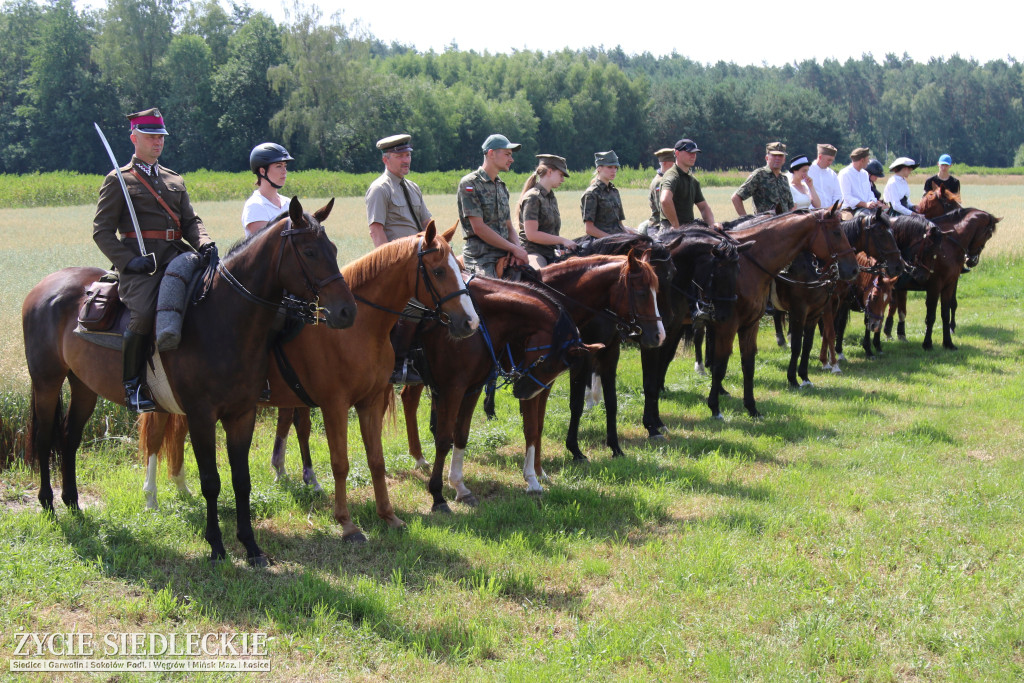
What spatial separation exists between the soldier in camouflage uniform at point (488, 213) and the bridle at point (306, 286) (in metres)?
2.70

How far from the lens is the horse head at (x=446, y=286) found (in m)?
5.54

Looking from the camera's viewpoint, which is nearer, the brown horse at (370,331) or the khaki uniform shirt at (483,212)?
the brown horse at (370,331)

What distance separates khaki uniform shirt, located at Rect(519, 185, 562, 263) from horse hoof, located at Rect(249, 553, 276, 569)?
4.35 metres

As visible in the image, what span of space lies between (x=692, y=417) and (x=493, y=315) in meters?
Result: 4.01

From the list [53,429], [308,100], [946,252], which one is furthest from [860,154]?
[308,100]

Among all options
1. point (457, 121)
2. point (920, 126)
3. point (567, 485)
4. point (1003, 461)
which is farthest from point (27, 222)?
point (920, 126)

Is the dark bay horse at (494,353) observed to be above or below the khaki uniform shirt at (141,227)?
below

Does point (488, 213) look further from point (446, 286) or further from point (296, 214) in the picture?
point (296, 214)

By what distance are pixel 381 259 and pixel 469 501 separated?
2.24 metres

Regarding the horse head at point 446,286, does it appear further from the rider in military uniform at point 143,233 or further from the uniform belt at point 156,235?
the uniform belt at point 156,235

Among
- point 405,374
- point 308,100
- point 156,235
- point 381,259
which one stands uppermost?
point 308,100

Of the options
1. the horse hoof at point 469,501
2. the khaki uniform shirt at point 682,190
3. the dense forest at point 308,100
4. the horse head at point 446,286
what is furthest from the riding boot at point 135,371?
the dense forest at point 308,100

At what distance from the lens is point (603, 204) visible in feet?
31.5

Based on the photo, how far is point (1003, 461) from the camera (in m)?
7.66
